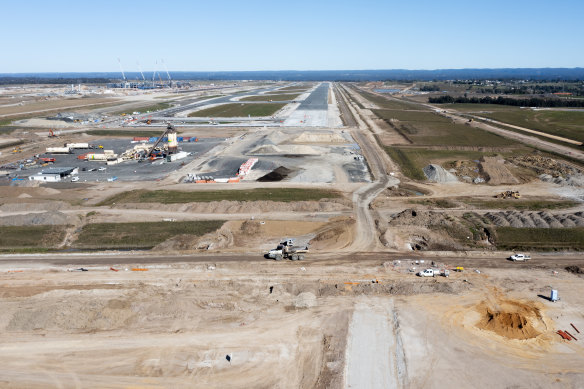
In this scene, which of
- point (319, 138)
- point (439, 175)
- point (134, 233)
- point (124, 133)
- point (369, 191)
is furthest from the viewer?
point (124, 133)

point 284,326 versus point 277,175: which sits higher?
point 277,175

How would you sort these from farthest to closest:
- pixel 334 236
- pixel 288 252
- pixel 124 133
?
1. pixel 124 133
2. pixel 334 236
3. pixel 288 252

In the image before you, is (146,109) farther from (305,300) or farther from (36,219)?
(305,300)

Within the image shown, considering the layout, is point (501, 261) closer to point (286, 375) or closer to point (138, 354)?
point (286, 375)

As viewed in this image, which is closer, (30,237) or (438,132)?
(30,237)

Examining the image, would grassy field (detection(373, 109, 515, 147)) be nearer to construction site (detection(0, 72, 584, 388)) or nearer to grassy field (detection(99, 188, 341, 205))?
construction site (detection(0, 72, 584, 388))

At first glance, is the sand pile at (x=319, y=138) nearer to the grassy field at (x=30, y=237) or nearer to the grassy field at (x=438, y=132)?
the grassy field at (x=438, y=132)

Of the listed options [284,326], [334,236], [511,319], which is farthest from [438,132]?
[284,326]

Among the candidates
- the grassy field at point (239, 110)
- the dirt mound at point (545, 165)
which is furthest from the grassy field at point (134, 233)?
the grassy field at point (239, 110)
